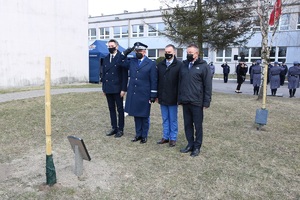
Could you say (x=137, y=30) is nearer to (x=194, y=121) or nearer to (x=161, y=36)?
(x=161, y=36)

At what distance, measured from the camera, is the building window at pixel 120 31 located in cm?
3891

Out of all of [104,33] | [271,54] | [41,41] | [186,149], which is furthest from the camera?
[104,33]

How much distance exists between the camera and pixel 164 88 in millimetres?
5008

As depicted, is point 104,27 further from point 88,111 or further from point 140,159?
point 140,159

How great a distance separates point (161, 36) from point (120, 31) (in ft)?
33.8

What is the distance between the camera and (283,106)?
1005 centimetres

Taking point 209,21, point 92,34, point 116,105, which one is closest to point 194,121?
point 116,105

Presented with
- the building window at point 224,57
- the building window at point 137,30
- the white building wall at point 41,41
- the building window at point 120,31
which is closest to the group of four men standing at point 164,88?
the white building wall at point 41,41

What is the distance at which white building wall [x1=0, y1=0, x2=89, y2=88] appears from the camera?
45.6ft

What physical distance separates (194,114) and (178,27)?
25.4ft

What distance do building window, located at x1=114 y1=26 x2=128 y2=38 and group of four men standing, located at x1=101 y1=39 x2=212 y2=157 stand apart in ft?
113

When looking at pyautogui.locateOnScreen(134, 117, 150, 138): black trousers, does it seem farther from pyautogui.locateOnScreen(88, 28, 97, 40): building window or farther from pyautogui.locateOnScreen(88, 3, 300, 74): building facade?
pyautogui.locateOnScreen(88, 28, 97, 40): building window

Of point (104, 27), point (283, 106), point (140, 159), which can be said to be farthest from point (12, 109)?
point (104, 27)

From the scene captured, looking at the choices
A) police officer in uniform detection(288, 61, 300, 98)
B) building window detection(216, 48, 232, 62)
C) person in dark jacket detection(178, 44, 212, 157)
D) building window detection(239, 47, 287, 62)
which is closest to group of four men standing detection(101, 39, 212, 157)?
person in dark jacket detection(178, 44, 212, 157)
